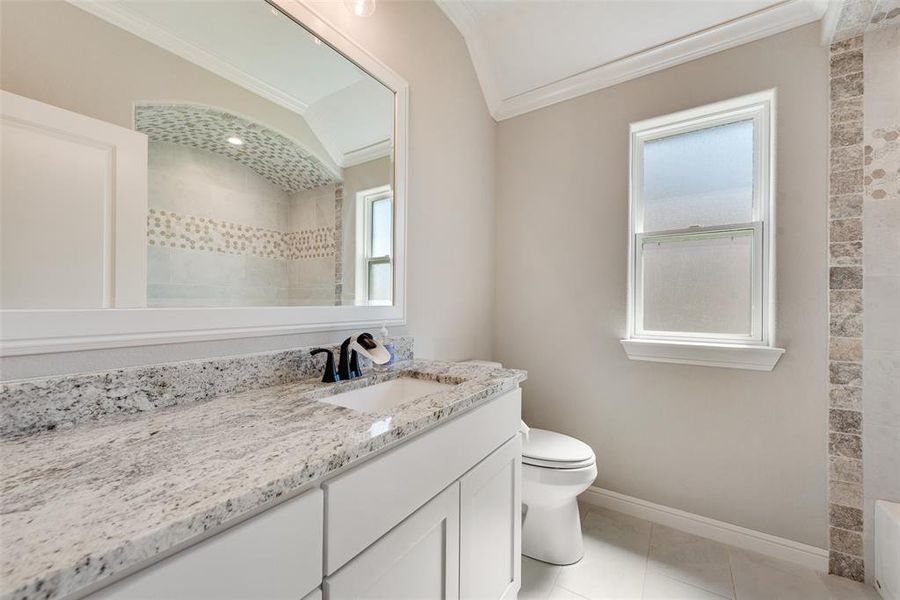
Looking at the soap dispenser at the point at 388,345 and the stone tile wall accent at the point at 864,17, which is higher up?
the stone tile wall accent at the point at 864,17

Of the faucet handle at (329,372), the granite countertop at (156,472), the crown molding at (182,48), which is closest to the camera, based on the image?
the granite countertop at (156,472)

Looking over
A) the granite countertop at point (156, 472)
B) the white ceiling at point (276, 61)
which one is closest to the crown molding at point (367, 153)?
the white ceiling at point (276, 61)

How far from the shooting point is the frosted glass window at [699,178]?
1.73 metres

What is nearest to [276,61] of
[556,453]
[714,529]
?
[556,453]

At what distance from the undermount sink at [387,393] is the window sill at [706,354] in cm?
116

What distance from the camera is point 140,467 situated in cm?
56

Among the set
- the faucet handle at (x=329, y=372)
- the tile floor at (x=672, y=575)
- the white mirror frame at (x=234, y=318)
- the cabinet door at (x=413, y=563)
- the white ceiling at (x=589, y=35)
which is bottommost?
the tile floor at (x=672, y=575)

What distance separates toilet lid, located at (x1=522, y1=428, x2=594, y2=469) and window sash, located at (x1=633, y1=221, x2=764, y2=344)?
71cm

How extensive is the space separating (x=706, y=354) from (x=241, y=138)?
208 centimetres

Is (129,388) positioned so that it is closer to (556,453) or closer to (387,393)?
(387,393)

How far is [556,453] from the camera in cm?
158

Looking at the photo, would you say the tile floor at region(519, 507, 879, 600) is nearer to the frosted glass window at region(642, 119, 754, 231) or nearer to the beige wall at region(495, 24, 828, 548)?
the beige wall at region(495, 24, 828, 548)

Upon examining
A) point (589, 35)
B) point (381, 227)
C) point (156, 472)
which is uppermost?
point (589, 35)

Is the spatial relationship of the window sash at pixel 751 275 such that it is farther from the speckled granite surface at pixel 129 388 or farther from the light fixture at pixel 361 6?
the speckled granite surface at pixel 129 388
